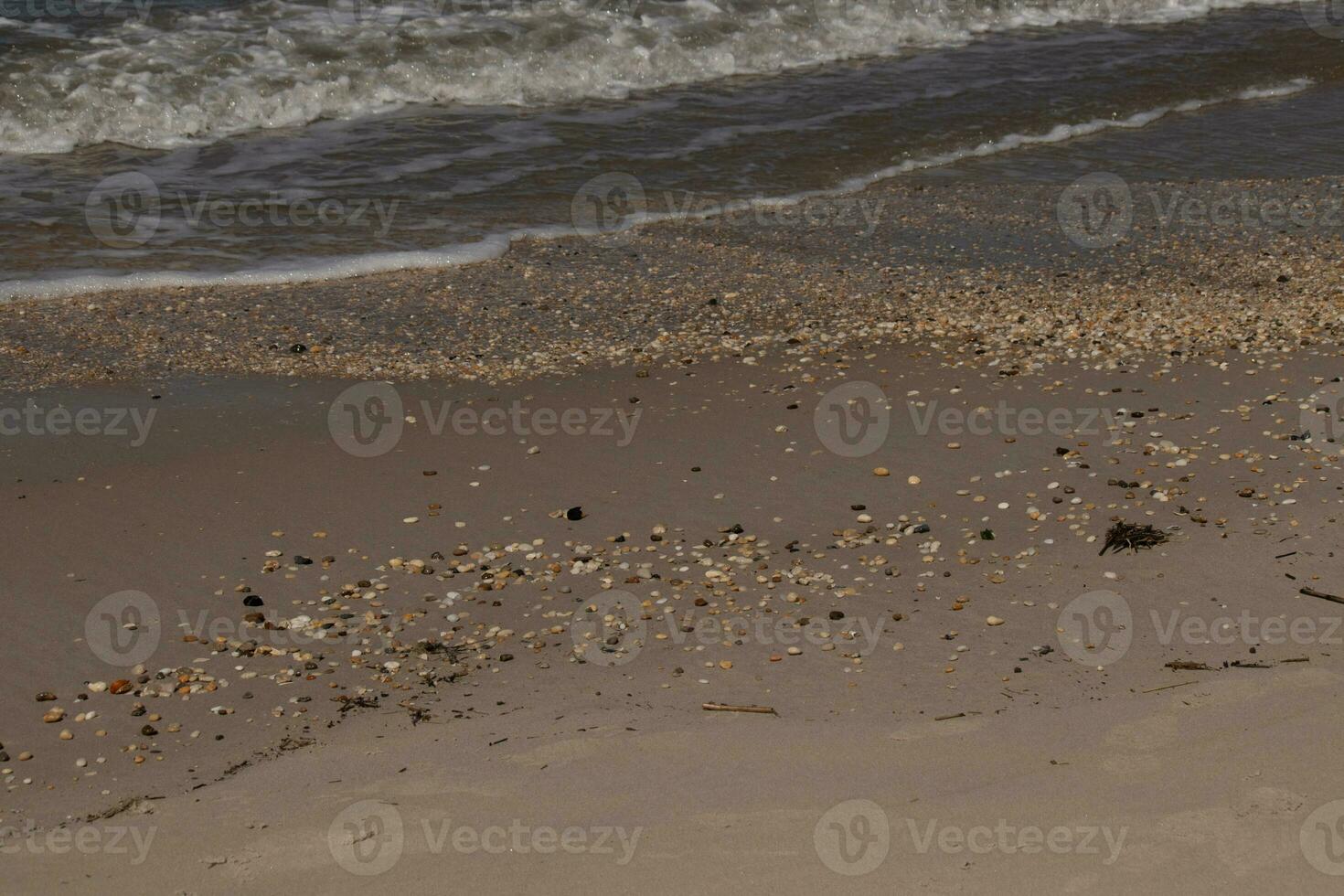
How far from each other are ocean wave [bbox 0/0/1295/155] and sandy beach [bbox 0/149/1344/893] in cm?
397

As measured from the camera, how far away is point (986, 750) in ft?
11.2

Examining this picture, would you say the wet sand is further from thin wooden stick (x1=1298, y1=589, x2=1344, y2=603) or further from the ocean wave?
the ocean wave

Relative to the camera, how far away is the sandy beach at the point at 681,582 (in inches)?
123

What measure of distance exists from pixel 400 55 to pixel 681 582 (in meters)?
8.67

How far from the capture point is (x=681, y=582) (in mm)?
4469

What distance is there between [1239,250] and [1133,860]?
5.65m

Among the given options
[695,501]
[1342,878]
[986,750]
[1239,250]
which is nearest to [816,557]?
[695,501]

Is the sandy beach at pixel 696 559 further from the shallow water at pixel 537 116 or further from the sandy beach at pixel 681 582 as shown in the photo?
the shallow water at pixel 537 116

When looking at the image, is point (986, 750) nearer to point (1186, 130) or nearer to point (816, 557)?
point (816, 557)

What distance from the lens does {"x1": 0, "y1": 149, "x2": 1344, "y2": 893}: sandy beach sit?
313 cm

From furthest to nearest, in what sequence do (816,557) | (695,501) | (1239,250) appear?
1. (1239,250)
2. (695,501)
3. (816,557)

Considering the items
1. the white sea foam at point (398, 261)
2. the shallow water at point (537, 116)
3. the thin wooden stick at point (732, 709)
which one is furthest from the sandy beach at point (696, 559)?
the shallow water at point (537, 116)

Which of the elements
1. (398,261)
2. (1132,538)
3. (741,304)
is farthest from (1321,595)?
(398,261)

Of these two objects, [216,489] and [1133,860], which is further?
[216,489]
